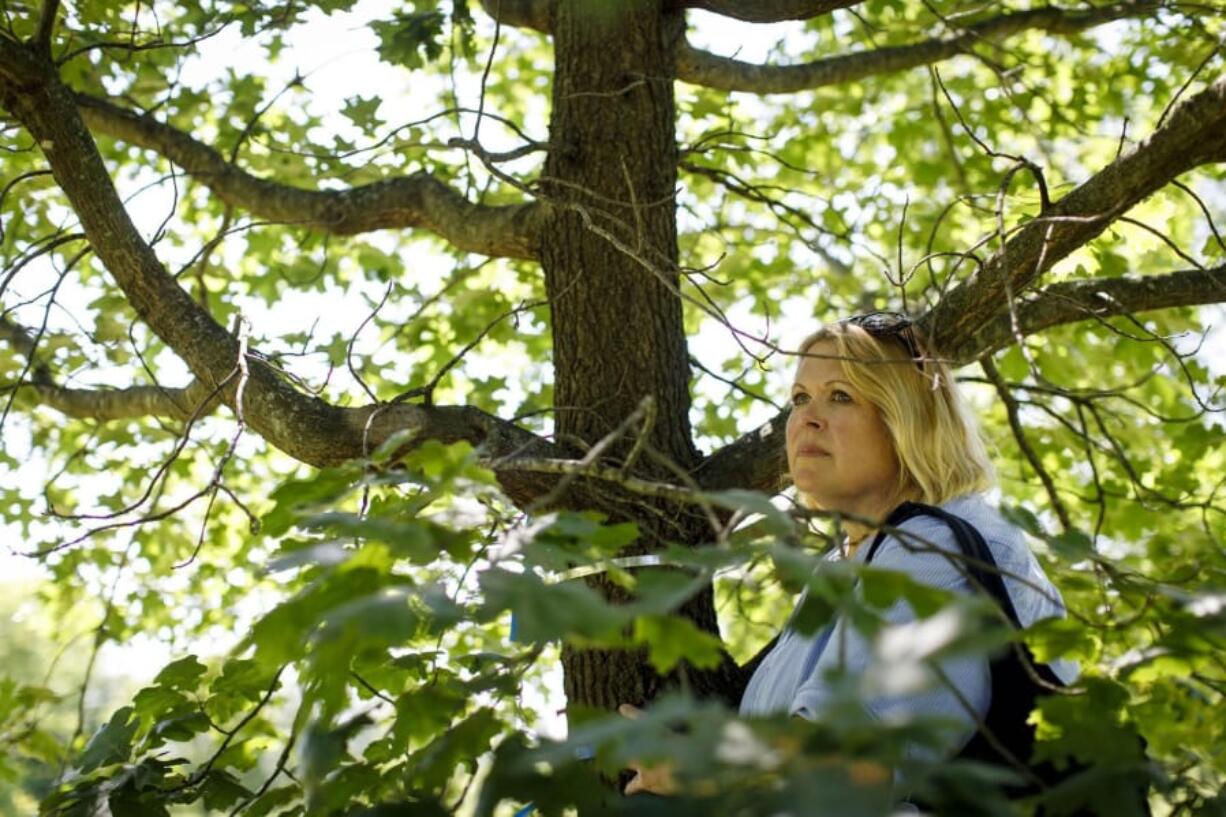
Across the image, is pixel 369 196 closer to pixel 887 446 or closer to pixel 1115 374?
pixel 887 446

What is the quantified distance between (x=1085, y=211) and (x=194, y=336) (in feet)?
6.71

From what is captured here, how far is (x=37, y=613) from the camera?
5898 mm

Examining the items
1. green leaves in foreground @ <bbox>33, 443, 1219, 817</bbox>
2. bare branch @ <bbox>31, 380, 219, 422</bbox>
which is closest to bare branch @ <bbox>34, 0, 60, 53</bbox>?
bare branch @ <bbox>31, 380, 219, 422</bbox>

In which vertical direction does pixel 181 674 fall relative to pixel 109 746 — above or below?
above

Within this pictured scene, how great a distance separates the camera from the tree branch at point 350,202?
3.59 m

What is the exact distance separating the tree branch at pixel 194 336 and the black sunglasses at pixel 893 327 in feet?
2.71

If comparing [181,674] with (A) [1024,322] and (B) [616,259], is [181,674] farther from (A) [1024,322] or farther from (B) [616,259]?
(A) [1024,322]

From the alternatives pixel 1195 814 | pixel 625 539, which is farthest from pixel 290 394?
pixel 1195 814

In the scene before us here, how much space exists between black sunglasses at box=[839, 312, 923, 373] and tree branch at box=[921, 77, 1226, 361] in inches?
1.8

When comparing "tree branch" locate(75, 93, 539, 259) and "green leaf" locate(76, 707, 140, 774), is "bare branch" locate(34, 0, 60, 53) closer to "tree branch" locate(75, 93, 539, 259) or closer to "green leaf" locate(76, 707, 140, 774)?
"tree branch" locate(75, 93, 539, 259)

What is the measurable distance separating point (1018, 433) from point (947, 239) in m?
2.57

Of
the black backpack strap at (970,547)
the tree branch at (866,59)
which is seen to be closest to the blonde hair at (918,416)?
the black backpack strap at (970,547)

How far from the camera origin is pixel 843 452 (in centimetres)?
283

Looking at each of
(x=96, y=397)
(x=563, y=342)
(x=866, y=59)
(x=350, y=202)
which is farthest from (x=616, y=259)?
(x=96, y=397)
